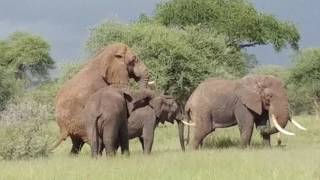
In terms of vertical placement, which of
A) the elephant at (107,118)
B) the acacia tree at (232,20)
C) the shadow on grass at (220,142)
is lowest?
the shadow on grass at (220,142)

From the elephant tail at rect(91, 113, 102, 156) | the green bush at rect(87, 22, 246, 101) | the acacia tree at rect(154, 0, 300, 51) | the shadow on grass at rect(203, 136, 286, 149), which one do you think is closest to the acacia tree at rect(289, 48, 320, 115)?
the acacia tree at rect(154, 0, 300, 51)

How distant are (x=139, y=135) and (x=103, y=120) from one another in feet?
8.56

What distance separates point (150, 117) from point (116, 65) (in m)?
1.45

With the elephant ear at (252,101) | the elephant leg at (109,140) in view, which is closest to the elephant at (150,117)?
the elephant leg at (109,140)

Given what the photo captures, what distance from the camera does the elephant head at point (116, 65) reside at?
17250 mm

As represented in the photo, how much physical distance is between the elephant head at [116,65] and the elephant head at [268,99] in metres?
3.85

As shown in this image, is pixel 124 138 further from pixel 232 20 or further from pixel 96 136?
pixel 232 20

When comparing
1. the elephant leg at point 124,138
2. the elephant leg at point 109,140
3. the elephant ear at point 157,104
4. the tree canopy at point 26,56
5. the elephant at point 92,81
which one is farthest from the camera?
the tree canopy at point 26,56

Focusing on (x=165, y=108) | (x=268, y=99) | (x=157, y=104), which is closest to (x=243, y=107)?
(x=268, y=99)

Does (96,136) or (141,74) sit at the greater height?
(141,74)

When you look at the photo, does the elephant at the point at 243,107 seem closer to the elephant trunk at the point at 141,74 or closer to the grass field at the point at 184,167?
the elephant trunk at the point at 141,74

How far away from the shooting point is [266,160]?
14.3 meters

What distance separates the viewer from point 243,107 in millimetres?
20281

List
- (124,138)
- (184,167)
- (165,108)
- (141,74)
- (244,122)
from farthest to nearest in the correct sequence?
(244,122) → (141,74) → (165,108) → (124,138) → (184,167)
